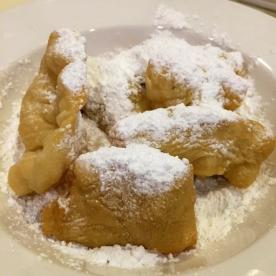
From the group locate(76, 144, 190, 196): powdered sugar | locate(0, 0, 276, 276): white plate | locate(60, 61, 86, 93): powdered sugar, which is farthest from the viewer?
locate(0, 0, 276, 276): white plate

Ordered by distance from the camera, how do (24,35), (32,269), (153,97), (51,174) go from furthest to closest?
(24,35) → (153,97) → (51,174) → (32,269)

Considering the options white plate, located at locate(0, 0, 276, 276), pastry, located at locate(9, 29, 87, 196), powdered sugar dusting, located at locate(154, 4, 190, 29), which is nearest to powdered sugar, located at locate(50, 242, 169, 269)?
pastry, located at locate(9, 29, 87, 196)

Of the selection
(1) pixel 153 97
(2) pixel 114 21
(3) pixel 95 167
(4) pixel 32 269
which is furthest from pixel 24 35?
(4) pixel 32 269

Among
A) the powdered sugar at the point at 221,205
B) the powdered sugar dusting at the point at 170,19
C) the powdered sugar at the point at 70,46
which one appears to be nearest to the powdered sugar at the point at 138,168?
the powdered sugar at the point at 221,205

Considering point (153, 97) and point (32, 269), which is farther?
point (153, 97)

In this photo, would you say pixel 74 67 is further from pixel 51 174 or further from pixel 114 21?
pixel 114 21

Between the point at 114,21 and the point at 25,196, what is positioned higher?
the point at 114,21

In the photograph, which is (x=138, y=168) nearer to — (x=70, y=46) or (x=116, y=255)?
(x=116, y=255)

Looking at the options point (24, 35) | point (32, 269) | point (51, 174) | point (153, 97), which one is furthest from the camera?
point (24, 35)

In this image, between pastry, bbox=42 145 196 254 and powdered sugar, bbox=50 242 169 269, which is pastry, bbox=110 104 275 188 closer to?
pastry, bbox=42 145 196 254
